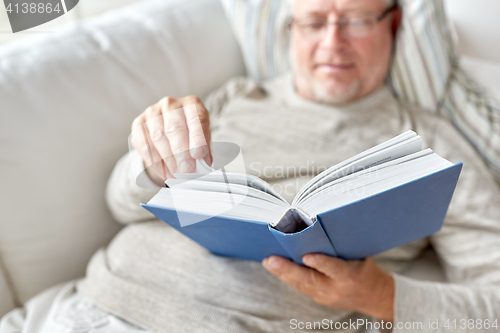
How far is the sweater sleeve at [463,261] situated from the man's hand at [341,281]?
4 centimetres

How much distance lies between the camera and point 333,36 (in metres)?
0.89

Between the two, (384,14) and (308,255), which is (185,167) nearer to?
(308,255)

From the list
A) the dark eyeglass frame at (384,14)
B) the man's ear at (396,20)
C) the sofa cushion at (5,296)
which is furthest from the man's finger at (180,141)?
the man's ear at (396,20)

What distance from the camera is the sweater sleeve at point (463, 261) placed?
684mm

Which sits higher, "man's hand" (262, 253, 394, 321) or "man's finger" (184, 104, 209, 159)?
"man's finger" (184, 104, 209, 159)

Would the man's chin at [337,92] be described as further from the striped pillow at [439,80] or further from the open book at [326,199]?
the open book at [326,199]

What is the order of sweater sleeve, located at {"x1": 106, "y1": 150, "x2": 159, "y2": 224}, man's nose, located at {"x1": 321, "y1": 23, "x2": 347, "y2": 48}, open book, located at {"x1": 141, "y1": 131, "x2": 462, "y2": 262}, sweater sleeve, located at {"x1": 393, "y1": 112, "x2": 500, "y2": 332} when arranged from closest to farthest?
1. open book, located at {"x1": 141, "y1": 131, "x2": 462, "y2": 262}
2. sweater sleeve, located at {"x1": 106, "y1": 150, "x2": 159, "y2": 224}
3. sweater sleeve, located at {"x1": 393, "y1": 112, "x2": 500, "y2": 332}
4. man's nose, located at {"x1": 321, "y1": 23, "x2": 347, "y2": 48}

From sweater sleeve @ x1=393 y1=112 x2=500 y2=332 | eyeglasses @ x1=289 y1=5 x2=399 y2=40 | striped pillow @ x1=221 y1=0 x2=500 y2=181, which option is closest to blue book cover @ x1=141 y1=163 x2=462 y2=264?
sweater sleeve @ x1=393 y1=112 x2=500 y2=332

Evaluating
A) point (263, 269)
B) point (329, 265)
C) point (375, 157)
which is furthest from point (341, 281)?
point (375, 157)

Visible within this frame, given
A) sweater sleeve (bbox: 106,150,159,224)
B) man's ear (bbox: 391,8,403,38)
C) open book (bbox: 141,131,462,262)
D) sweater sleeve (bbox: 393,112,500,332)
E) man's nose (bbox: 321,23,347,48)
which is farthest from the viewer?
man's ear (bbox: 391,8,403,38)

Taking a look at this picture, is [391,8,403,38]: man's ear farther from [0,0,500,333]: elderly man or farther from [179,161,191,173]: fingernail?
[179,161,191,173]: fingernail

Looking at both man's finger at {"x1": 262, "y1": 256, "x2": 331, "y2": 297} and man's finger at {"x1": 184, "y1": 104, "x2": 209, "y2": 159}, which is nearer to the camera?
man's finger at {"x1": 184, "y1": 104, "x2": 209, "y2": 159}

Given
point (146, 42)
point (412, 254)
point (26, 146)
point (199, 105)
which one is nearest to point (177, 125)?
point (199, 105)

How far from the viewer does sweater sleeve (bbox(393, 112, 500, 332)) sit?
0.68 m
